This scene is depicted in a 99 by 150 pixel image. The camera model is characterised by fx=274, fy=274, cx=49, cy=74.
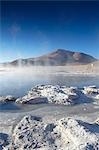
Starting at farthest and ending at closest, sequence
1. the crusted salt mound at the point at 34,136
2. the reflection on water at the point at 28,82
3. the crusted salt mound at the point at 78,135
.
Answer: the reflection on water at the point at 28,82
the crusted salt mound at the point at 34,136
the crusted salt mound at the point at 78,135

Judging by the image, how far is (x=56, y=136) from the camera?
17.5ft

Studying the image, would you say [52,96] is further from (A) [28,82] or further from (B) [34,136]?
(A) [28,82]

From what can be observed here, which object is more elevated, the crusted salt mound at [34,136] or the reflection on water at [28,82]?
the reflection on water at [28,82]

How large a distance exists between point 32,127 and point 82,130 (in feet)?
3.65

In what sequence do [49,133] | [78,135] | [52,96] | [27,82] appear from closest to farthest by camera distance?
[78,135], [49,133], [52,96], [27,82]

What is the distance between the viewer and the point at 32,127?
5.72 meters

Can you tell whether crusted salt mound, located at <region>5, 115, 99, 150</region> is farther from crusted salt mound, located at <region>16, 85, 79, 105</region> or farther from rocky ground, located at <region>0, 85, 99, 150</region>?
crusted salt mound, located at <region>16, 85, 79, 105</region>

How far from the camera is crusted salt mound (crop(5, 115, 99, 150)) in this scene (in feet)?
15.9

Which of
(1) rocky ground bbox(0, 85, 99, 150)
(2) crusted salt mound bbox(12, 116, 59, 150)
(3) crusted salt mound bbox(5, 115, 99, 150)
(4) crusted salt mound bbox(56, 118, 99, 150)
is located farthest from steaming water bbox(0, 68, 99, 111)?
(4) crusted salt mound bbox(56, 118, 99, 150)

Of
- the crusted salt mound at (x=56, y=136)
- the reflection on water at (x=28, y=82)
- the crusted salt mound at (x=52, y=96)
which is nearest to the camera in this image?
the crusted salt mound at (x=56, y=136)

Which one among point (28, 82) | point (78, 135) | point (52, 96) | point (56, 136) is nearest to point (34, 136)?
point (56, 136)

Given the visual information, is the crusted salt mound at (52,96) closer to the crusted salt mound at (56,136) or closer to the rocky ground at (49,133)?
the rocky ground at (49,133)

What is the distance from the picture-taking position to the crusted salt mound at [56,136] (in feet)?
15.9

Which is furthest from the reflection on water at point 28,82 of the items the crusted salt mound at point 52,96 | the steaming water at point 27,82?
A: the crusted salt mound at point 52,96
